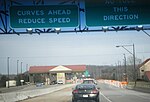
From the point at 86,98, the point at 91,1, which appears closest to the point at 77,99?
the point at 86,98

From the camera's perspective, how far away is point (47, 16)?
23.6 meters

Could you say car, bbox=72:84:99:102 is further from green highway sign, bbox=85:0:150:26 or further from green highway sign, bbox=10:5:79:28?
green highway sign, bbox=10:5:79:28

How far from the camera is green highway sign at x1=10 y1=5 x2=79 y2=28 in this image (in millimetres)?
23562

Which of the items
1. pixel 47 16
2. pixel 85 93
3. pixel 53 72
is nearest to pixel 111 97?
pixel 85 93

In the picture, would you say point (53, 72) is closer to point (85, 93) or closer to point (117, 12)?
point (85, 93)

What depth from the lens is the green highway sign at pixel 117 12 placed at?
2349 cm

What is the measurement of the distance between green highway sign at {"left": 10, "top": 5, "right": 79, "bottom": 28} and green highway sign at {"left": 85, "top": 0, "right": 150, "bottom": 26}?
98cm

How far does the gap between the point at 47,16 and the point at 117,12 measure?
4.26 m

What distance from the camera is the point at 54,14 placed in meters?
23.7

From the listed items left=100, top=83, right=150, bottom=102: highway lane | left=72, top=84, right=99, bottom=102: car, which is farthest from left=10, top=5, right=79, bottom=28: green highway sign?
left=100, top=83, right=150, bottom=102: highway lane

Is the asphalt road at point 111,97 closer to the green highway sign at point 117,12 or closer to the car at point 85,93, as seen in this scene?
the car at point 85,93

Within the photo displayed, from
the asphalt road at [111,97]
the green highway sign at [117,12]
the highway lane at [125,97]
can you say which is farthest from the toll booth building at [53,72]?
the green highway sign at [117,12]

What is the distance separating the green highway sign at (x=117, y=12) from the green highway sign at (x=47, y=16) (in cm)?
98

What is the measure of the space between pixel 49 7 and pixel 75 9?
158 cm
